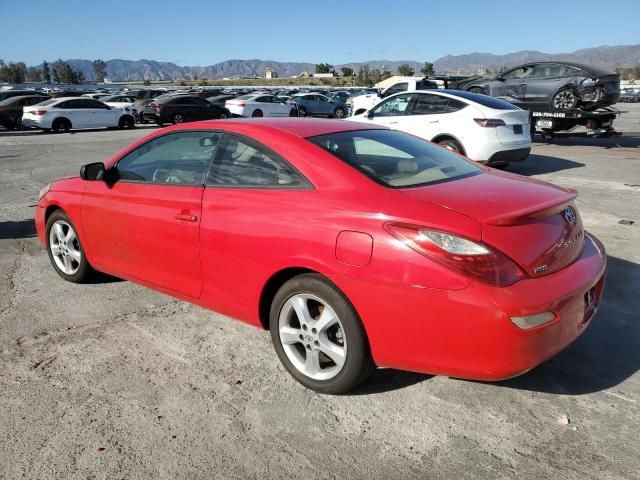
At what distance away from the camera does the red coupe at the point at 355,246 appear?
2.55 m

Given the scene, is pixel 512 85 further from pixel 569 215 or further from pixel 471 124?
pixel 569 215

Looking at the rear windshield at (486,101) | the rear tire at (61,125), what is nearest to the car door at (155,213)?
the rear windshield at (486,101)

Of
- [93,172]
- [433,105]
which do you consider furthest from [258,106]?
[93,172]

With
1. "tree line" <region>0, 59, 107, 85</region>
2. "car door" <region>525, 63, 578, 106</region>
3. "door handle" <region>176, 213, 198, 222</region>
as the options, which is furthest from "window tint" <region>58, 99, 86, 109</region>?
"tree line" <region>0, 59, 107, 85</region>

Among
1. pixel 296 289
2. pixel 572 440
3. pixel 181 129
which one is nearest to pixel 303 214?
pixel 296 289

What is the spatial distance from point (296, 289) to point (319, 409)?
0.66 meters

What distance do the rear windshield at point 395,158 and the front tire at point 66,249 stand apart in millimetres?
2524

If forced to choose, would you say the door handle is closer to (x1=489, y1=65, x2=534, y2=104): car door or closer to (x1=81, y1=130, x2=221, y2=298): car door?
(x1=81, y1=130, x2=221, y2=298): car door

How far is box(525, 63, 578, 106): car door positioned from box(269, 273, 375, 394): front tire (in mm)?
13715

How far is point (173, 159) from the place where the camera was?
156 inches

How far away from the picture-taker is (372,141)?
12.0 feet

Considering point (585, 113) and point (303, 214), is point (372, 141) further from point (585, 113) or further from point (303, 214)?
point (585, 113)

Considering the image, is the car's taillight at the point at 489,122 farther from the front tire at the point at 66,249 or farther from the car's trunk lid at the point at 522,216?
the front tire at the point at 66,249

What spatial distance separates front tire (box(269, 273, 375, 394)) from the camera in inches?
112
